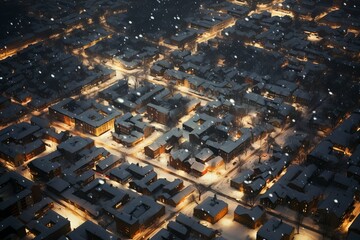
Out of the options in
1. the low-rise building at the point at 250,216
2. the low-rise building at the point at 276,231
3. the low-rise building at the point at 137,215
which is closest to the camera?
the low-rise building at the point at 276,231

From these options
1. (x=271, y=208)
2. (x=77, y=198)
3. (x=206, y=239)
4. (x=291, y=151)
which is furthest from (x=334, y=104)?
(x=77, y=198)

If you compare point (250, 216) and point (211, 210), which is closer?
point (250, 216)

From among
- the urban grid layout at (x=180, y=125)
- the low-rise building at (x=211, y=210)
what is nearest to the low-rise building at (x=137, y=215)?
the urban grid layout at (x=180, y=125)

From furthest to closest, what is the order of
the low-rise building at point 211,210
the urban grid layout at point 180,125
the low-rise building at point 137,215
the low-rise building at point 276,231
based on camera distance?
the urban grid layout at point 180,125 → the low-rise building at point 211,210 → the low-rise building at point 137,215 → the low-rise building at point 276,231

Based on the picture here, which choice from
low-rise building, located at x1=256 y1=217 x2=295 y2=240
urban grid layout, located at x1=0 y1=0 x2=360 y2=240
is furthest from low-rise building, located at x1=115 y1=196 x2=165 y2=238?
low-rise building, located at x1=256 y1=217 x2=295 y2=240

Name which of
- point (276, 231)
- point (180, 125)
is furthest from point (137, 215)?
point (180, 125)

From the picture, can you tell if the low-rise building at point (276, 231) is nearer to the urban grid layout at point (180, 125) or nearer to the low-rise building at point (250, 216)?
the urban grid layout at point (180, 125)

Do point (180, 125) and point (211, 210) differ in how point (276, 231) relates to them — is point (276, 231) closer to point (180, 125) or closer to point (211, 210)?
point (211, 210)

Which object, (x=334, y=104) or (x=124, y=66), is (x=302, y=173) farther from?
(x=124, y=66)
